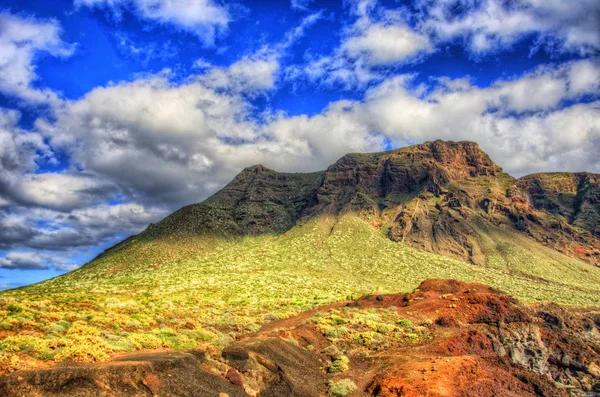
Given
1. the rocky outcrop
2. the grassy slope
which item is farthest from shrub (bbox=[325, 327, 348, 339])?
the rocky outcrop

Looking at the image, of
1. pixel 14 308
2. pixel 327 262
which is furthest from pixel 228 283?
pixel 14 308

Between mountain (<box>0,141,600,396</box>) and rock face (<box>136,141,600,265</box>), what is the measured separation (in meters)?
0.56

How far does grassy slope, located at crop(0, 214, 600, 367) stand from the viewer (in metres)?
18.2

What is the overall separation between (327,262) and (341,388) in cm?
6816

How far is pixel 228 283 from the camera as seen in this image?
2135 inches

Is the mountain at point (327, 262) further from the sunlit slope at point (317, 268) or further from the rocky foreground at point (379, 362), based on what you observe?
the sunlit slope at point (317, 268)

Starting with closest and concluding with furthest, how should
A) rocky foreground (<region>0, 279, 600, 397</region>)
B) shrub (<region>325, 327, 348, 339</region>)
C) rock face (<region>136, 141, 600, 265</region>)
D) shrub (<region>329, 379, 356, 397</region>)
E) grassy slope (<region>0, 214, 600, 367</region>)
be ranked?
1. rocky foreground (<region>0, 279, 600, 397</region>)
2. shrub (<region>329, 379, 356, 397</region>)
3. grassy slope (<region>0, 214, 600, 367</region>)
4. shrub (<region>325, 327, 348, 339</region>)
5. rock face (<region>136, 141, 600, 265</region>)

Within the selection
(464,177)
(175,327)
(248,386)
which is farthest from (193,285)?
(464,177)

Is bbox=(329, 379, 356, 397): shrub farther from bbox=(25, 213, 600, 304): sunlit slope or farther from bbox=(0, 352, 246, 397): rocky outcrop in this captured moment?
bbox=(25, 213, 600, 304): sunlit slope

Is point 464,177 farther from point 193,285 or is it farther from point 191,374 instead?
point 191,374

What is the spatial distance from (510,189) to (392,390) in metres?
138

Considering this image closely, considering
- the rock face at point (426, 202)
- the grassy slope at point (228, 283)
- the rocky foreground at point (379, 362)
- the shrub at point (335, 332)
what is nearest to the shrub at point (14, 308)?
the grassy slope at point (228, 283)

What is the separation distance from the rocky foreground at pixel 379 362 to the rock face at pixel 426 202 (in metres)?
78.1

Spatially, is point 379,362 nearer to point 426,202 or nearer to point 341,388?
point 341,388
